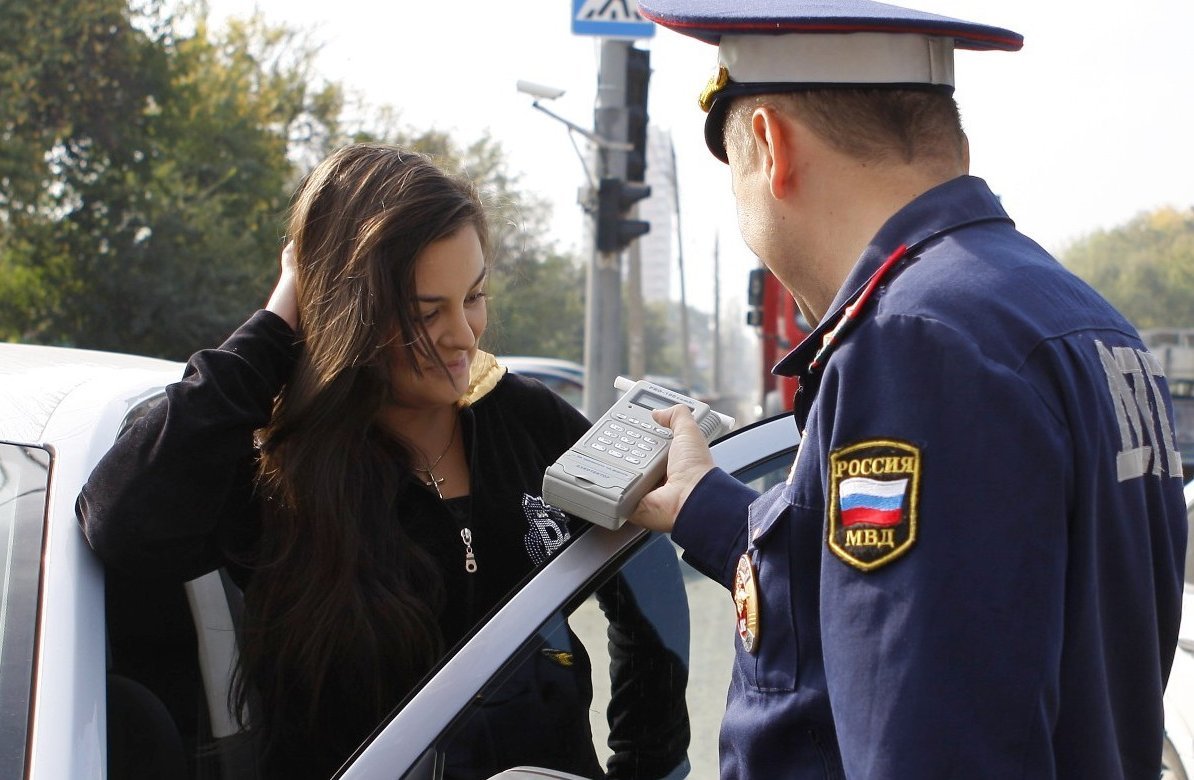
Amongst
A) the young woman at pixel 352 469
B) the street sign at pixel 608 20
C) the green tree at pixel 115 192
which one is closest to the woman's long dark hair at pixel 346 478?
the young woman at pixel 352 469

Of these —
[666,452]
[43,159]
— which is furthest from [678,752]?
[43,159]

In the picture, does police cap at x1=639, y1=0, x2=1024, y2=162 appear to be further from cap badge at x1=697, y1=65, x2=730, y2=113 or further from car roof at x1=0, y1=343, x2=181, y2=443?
car roof at x1=0, y1=343, x2=181, y2=443

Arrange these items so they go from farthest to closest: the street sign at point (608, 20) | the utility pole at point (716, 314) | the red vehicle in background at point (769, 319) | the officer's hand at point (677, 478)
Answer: the utility pole at point (716, 314) → the red vehicle in background at point (769, 319) → the street sign at point (608, 20) → the officer's hand at point (677, 478)

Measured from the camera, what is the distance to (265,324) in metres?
1.91

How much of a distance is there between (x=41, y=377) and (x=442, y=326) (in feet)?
2.12

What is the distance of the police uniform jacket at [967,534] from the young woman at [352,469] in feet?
1.72

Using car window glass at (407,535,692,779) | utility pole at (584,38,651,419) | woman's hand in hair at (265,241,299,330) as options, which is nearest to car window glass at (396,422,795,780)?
car window glass at (407,535,692,779)

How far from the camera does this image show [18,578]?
162 cm

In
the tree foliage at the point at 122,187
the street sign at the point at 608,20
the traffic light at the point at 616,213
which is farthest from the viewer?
the tree foliage at the point at 122,187

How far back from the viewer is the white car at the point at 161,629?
142 centimetres

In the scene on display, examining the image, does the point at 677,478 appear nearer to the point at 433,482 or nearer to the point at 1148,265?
the point at 433,482

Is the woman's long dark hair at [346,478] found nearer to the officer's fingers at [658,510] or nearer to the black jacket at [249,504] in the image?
the black jacket at [249,504]

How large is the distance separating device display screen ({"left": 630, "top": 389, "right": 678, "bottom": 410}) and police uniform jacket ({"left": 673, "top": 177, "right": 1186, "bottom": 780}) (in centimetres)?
40

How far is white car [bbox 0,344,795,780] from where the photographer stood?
1.42 m
